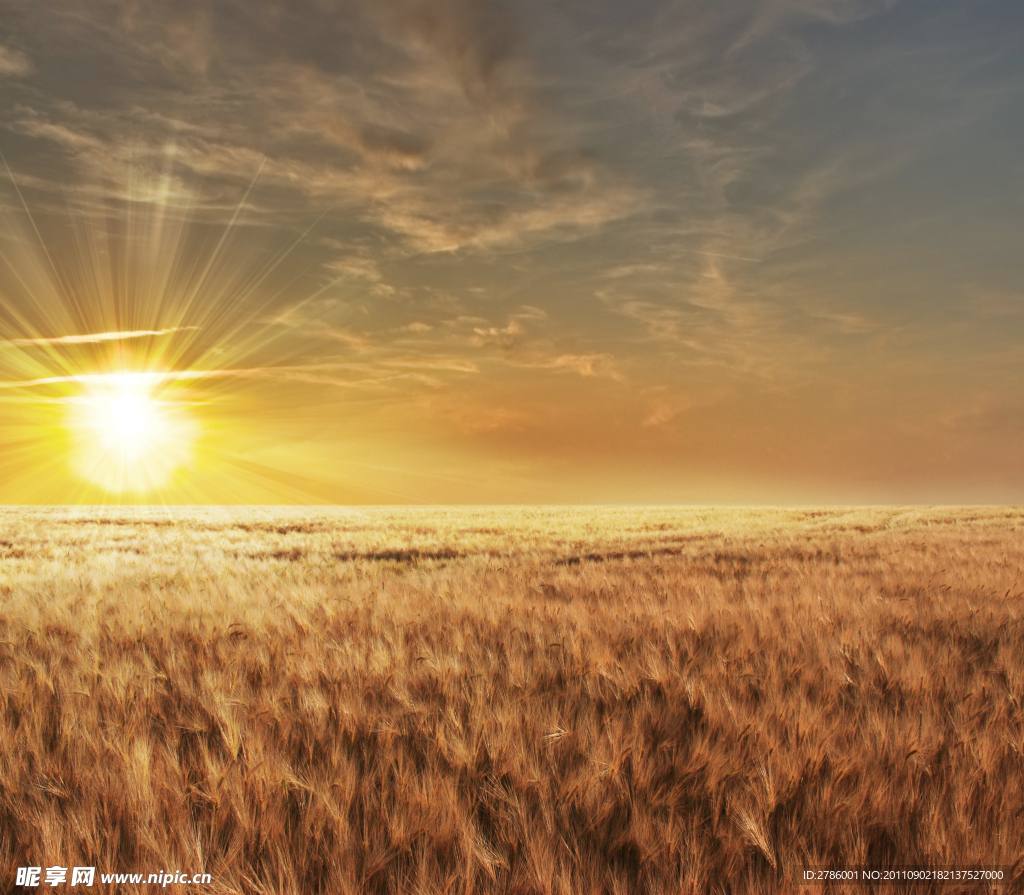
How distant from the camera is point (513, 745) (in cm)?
299

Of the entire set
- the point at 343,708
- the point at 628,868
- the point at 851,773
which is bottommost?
the point at 628,868

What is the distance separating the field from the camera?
7.23 ft

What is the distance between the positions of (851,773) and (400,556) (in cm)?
1498

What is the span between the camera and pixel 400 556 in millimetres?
16844

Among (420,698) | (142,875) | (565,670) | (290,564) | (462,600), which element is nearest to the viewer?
(142,875)

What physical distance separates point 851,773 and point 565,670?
2.05m

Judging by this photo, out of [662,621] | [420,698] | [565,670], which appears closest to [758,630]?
[662,621]

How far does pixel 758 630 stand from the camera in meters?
5.79

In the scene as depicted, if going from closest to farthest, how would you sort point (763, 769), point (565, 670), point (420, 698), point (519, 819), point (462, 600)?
1. point (519, 819)
2. point (763, 769)
3. point (420, 698)
4. point (565, 670)
5. point (462, 600)

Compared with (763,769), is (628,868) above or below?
below

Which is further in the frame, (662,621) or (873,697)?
(662,621)

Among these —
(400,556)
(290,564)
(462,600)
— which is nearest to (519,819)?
(462,600)

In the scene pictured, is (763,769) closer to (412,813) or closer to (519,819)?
(519,819)

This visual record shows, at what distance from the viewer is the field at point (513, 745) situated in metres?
2.21
